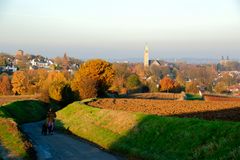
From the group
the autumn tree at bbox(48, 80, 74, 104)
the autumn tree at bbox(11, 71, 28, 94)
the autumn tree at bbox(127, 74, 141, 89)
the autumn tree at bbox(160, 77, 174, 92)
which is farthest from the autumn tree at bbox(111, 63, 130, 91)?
the autumn tree at bbox(48, 80, 74, 104)

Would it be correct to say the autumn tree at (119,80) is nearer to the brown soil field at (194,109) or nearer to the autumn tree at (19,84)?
the autumn tree at (19,84)

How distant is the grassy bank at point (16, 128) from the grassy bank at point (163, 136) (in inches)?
219

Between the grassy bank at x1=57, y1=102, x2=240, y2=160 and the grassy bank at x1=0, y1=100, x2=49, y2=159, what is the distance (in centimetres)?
556

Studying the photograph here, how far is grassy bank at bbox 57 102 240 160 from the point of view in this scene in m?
19.1

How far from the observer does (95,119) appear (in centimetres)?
3956

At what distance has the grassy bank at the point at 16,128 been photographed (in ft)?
75.3

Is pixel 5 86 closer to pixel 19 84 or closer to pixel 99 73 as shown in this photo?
pixel 19 84

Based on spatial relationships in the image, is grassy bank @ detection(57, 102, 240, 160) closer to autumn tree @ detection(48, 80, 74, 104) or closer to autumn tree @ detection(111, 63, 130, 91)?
autumn tree @ detection(48, 80, 74, 104)

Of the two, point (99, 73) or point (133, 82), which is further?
point (133, 82)

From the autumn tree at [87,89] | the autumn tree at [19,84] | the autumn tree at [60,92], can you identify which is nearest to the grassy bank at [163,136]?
the autumn tree at [87,89]

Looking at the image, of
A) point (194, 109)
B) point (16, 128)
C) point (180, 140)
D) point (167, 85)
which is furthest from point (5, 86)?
point (180, 140)

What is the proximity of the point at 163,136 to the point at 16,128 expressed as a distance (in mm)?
14618

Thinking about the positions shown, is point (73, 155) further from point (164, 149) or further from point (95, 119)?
point (95, 119)

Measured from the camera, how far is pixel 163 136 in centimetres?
2477
